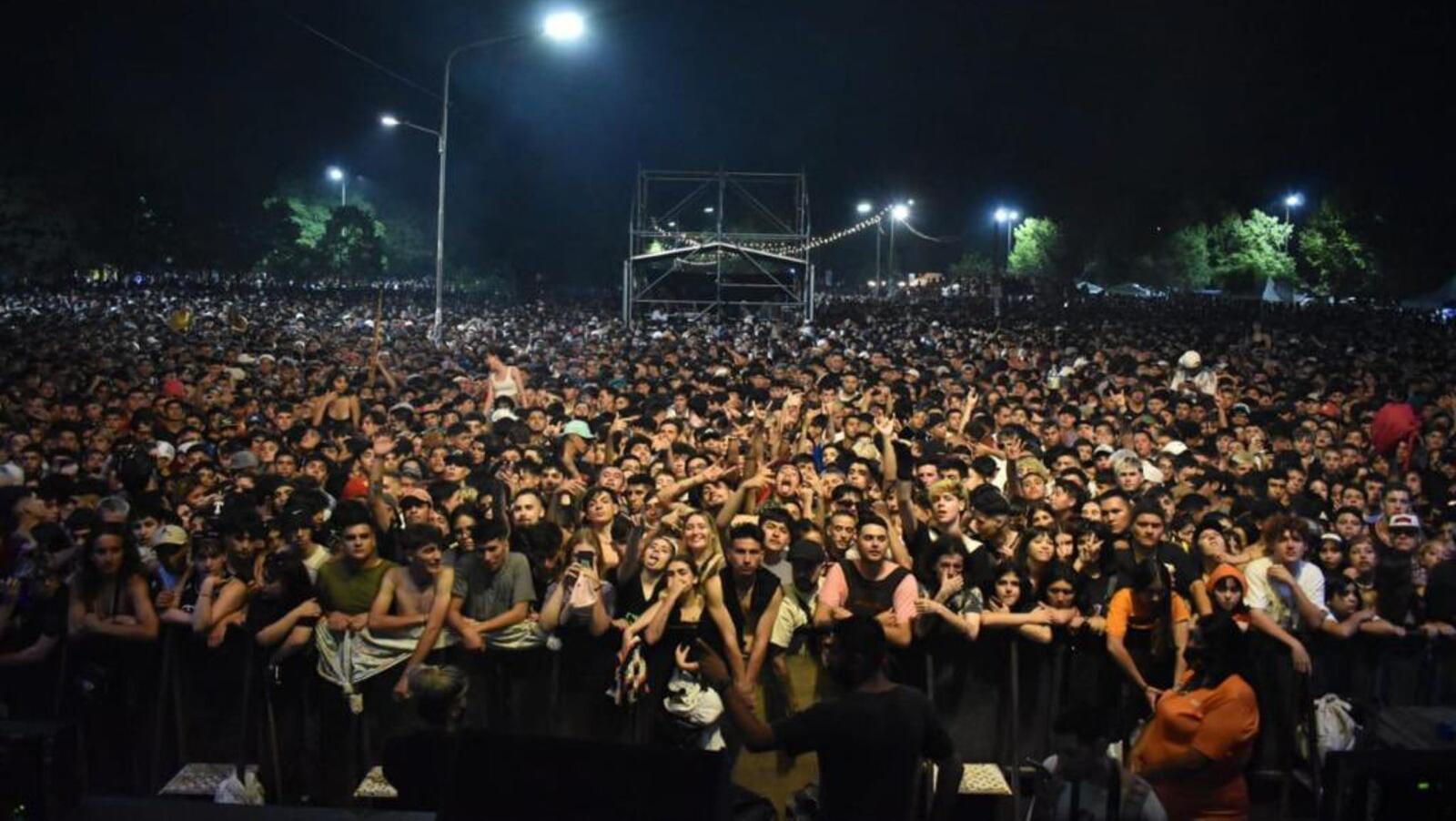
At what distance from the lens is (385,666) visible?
6.24 m

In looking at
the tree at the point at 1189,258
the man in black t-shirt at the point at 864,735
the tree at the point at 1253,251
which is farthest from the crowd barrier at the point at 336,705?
the tree at the point at 1189,258

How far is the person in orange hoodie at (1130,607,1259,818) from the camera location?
497 cm

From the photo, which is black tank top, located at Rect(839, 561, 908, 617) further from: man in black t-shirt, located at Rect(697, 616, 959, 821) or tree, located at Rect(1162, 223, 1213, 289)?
tree, located at Rect(1162, 223, 1213, 289)

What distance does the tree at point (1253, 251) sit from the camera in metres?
64.9

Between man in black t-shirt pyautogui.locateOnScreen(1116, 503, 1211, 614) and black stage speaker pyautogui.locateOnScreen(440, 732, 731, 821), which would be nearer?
black stage speaker pyautogui.locateOnScreen(440, 732, 731, 821)

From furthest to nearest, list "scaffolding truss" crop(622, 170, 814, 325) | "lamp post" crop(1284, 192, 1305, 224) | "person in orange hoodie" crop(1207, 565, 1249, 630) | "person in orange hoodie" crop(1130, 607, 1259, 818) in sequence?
1. "lamp post" crop(1284, 192, 1305, 224)
2. "scaffolding truss" crop(622, 170, 814, 325)
3. "person in orange hoodie" crop(1207, 565, 1249, 630)
4. "person in orange hoodie" crop(1130, 607, 1259, 818)

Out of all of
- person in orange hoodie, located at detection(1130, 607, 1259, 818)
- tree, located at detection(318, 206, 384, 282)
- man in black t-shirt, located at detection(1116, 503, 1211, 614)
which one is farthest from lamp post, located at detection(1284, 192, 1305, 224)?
person in orange hoodie, located at detection(1130, 607, 1259, 818)

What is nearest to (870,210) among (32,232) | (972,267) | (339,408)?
(972,267)

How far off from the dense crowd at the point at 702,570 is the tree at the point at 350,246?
63.3 meters

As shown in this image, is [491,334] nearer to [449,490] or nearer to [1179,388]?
[1179,388]

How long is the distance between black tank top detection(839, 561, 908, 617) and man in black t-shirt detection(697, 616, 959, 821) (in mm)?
1605

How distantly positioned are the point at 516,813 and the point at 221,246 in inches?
3002

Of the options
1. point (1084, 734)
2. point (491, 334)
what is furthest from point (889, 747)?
point (491, 334)

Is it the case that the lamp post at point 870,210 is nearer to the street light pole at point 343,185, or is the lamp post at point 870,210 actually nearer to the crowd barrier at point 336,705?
the street light pole at point 343,185
